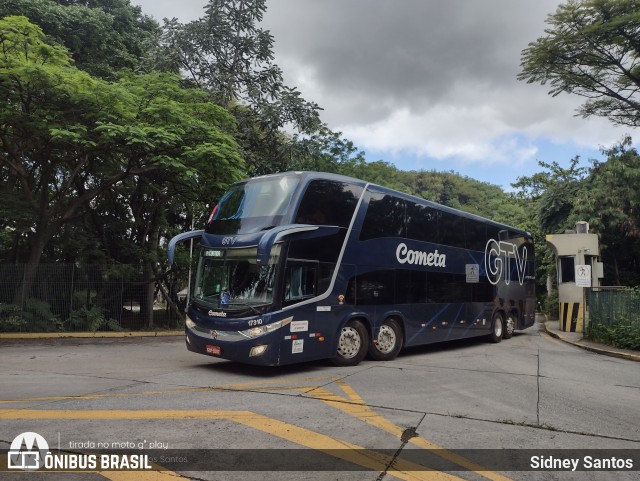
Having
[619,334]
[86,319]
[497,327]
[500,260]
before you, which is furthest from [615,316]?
[86,319]

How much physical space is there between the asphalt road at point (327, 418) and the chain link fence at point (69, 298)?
554cm

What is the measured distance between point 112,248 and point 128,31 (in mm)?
9920

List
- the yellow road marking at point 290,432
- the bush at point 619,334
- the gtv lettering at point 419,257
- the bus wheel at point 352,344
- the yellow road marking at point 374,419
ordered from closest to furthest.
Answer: the yellow road marking at point 290,432
the yellow road marking at point 374,419
the bus wheel at point 352,344
the gtv lettering at point 419,257
the bush at point 619,334

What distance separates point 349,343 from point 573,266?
14.7m

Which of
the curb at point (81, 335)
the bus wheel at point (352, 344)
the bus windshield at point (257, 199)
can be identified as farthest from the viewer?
the curb at point (81, 335)

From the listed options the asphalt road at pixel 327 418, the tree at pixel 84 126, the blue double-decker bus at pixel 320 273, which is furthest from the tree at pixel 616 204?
the tree at pixel 84 126

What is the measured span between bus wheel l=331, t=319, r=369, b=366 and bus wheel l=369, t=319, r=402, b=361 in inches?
16.5

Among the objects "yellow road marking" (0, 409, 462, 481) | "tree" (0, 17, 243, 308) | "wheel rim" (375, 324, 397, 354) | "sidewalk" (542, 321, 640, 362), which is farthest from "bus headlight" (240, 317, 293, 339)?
"sidewalk" (542, 321, 640, 362)

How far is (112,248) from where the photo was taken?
19781mm

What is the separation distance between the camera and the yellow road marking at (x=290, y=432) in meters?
4.30

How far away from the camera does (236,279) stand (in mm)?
8797

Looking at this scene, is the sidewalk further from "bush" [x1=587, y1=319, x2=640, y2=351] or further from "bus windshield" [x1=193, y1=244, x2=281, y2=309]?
"bus windshield" [x1=193, y1=244, x2=281, y2=309]

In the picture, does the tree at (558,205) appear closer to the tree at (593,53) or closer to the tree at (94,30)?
the tree at (593,53)

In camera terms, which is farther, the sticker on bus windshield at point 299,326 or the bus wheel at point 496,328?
the bus wheel at point 496,328
